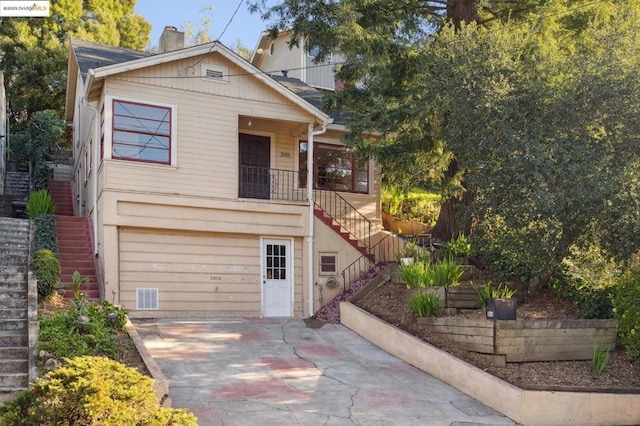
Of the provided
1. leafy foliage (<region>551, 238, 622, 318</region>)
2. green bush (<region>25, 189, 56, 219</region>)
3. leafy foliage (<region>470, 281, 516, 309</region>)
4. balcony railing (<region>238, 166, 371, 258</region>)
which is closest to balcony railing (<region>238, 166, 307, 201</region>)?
balcony railing (<region>238, 166, 371, 258</region>)

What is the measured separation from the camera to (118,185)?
12.7m

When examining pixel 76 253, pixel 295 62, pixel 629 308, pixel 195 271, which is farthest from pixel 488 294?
pixel 295 62

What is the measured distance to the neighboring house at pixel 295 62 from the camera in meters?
22.1

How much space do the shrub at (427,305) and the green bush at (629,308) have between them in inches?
114

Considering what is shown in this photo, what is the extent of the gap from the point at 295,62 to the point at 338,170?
26.4ft

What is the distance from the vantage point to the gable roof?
12594 mm

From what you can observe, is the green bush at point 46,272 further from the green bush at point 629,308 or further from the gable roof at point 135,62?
the green bush at point 629,308

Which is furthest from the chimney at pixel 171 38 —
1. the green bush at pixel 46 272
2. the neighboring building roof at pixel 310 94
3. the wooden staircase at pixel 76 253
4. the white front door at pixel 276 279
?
the green bush at pixel 46 272

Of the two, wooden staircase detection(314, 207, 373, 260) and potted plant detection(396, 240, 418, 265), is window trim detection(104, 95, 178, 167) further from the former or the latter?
potted plant detection(396, 240, 418, 265)

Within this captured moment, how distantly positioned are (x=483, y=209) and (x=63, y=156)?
63.6 ft

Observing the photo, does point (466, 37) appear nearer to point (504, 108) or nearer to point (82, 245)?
point (504, 108)

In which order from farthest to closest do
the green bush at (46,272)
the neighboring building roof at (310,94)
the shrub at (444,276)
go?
1. the neighboring building roof at (310,94)
2. the shrub at (444,276)
3. the green bush at (46,272)

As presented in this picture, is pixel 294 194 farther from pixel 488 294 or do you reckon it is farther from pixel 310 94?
pixel 488 294

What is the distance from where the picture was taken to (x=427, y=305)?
10516 mm
